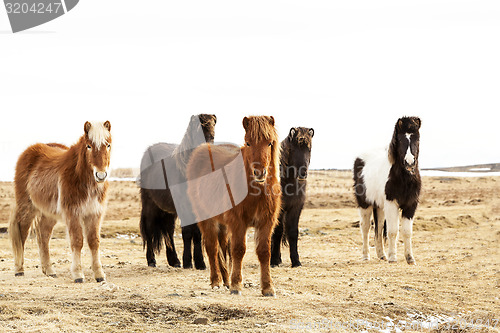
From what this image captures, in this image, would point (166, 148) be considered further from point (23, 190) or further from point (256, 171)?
point (256, 171)

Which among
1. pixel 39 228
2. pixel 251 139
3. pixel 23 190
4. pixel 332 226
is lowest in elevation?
pixel 332 226

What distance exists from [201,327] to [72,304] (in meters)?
1.85

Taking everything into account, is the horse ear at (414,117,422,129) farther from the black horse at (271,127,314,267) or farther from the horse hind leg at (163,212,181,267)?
the horse hind leg at (163,212,181,267)

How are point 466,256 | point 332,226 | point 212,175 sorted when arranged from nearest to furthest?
point 212,175
point 466,256
point 332,226

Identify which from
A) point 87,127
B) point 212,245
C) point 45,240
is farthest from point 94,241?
point 212,245

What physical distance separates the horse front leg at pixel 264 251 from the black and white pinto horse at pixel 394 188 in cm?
476

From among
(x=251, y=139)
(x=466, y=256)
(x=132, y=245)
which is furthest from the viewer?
(x=132, y=245)

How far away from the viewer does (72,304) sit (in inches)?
248

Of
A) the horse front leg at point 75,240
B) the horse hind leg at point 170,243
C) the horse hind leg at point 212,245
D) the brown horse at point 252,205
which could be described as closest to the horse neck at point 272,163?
the brown horse at point 252,205

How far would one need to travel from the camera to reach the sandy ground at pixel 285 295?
18.7 feet

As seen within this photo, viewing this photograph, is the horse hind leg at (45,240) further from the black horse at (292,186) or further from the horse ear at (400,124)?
the horse ear at (400,124)

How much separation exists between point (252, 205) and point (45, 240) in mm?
4568

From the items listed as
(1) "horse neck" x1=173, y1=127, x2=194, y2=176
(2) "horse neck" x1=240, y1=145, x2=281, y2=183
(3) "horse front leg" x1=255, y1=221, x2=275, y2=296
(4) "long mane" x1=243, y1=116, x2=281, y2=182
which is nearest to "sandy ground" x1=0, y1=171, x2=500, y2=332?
(3) "horse front leg" x1=255, y1=221, x2=275, y2=296

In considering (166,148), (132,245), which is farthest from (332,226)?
(166,148)
